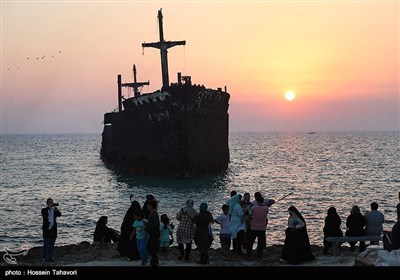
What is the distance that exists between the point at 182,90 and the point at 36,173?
28086mm

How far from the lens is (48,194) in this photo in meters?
44.3

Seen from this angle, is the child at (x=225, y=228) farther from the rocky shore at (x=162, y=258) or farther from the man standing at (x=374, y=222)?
the man standing at (x=374, y=222)

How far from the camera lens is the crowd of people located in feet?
37.8

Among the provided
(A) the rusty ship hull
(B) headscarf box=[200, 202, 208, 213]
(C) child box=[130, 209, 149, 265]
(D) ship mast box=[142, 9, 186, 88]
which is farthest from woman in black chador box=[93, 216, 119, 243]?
(D) ship mast box=[142, 9, 186, 88]

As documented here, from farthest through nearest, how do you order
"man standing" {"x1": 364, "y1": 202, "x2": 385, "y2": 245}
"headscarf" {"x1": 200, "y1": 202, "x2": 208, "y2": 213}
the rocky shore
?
"man standing" {"x1": 364, "y1": 202, "x2": 385, "y2": 245}
the rocky shore
"headscarf" {"x1": 200, "y1": 202, "x2": 208, "y2": 213}

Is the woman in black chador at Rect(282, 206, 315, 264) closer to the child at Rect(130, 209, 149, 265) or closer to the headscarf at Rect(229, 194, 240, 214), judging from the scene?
the headscarf at Rect(229, 194, 240, 214)

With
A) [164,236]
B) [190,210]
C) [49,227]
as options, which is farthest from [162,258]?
[49,227]

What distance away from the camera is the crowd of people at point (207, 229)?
1153 centimetres

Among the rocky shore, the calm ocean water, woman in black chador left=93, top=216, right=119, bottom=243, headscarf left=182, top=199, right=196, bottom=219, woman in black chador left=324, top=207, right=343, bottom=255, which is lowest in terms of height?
the calm ocean water

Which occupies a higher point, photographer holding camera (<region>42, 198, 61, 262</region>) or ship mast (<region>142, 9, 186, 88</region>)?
ship mast (<region>142, 9, 186, 88</region>)

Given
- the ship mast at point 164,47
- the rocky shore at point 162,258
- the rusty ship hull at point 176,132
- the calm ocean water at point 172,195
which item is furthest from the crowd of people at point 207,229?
the ship mast at point 164,47

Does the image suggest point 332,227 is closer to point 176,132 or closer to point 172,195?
point 172,195
